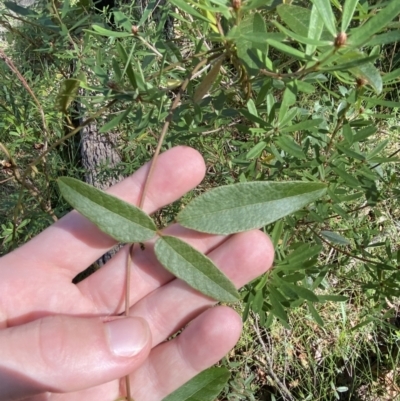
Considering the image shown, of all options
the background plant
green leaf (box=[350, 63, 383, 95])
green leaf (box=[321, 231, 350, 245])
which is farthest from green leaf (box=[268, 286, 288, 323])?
green leaf (box=[350, 63, 383, 95])

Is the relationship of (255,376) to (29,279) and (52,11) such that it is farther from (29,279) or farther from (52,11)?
(52,11)

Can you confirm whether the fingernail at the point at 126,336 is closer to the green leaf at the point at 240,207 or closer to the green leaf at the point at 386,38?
the green leaf at the point at 240,207

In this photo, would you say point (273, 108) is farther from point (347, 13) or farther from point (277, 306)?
point (277, 306)

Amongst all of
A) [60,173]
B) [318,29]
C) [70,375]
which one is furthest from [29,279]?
[60,173]

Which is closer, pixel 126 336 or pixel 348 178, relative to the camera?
pixel 126 336

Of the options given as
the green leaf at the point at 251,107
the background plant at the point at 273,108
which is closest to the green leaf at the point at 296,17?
the background plant at the point at 273,108

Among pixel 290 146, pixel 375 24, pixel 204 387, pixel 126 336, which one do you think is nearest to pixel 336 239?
pixel 290 146
